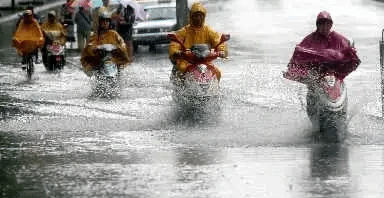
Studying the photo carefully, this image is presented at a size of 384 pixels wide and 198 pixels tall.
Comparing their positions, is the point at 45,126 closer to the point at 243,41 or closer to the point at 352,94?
the point at 352,94

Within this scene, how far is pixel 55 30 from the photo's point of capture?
30266 mm

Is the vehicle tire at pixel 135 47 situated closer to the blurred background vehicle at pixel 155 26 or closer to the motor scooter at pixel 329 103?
the blurred background vehicle at pixel 155 26

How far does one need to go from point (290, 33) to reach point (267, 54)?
10501 millimetres

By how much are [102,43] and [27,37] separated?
4.17 meters

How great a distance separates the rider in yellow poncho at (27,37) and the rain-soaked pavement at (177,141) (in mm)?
672

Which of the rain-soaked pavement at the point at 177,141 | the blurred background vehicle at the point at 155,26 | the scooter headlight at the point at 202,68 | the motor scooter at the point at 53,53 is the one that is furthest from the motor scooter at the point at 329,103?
the blurred background vehicle at the point at 155,26

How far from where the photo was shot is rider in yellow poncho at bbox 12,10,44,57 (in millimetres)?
28516

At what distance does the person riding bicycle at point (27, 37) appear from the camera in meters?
28.5

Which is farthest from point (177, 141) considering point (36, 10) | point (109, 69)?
point (36, 10)

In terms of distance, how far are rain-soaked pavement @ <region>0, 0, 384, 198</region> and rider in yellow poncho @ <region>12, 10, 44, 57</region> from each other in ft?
2.21

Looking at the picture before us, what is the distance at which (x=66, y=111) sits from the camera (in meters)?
19.6

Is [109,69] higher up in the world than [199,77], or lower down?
lower down

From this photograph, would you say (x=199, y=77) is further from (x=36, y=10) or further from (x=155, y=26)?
(x=36, y=10)

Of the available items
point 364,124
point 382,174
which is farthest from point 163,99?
point 382,174
